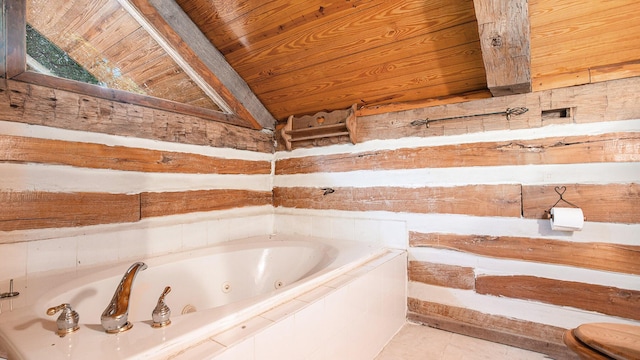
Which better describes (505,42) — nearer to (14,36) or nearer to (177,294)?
(177,294)

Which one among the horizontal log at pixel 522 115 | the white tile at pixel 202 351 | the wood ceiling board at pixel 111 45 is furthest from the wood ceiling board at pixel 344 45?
the white tile at pixel 202 351

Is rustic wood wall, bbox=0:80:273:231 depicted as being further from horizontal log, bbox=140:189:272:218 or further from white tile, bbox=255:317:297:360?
white tile, bbox=255:317:297:360

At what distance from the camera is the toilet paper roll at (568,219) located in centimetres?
155

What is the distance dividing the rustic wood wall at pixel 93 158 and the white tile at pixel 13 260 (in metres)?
0.09

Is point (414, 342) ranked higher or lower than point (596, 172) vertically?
lower

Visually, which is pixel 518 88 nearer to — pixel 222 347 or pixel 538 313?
pixel 538 313

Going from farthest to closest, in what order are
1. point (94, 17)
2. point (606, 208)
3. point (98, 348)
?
point (94, 17)
point (606, 208)
point (98, 348)

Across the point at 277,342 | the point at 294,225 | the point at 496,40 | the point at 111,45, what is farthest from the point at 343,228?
the point at 111,45

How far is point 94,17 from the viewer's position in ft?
6.09

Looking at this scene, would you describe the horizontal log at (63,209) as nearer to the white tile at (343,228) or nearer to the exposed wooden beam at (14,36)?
the exposed wooden beam at (14,36)

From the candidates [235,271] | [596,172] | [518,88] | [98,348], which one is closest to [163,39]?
[235,271]

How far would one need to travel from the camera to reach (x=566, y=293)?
1689 mm

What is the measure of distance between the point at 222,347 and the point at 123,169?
150cm

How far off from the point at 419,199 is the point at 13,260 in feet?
7.77
